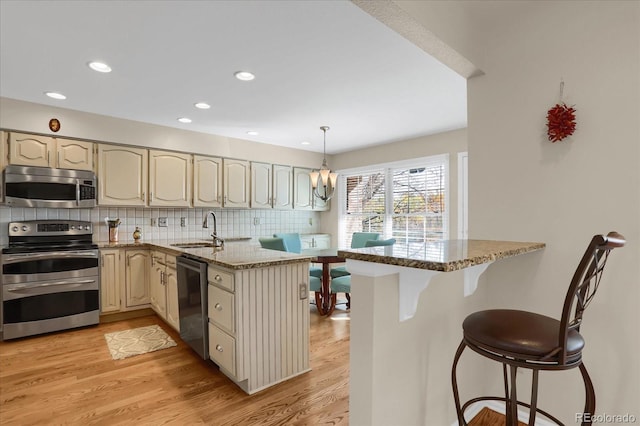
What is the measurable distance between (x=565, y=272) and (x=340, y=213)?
4448 millimetres

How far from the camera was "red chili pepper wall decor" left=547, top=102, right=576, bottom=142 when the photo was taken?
5.13ft

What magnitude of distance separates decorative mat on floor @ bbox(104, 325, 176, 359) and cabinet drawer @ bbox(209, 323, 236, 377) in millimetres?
833

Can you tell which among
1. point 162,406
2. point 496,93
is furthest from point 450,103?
point 162,406

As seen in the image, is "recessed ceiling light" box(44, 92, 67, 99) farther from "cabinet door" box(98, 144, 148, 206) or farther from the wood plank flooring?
the wood plank flooring

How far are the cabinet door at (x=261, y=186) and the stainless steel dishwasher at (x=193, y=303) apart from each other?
2.30 m

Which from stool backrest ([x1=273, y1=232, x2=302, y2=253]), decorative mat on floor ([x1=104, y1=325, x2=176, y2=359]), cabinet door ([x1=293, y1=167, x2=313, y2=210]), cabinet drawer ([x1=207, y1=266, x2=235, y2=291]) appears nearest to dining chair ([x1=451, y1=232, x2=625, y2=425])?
cabinet drawer ([x1=207, y1=266, x2=235, y2=291])

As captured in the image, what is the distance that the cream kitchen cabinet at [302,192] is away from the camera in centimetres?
553

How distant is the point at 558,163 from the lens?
1.63 m

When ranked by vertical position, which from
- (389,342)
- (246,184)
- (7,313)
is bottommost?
(7,313)

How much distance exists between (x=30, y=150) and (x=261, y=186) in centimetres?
270

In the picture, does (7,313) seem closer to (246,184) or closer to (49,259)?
(49,259)

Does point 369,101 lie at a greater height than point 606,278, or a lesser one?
greater

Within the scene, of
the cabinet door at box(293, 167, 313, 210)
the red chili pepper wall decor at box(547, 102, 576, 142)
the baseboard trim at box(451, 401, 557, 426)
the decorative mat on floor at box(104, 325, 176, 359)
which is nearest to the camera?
the red chili pepper wall decor at box(547, 102, 576, 142)

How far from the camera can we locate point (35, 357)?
106 inches
